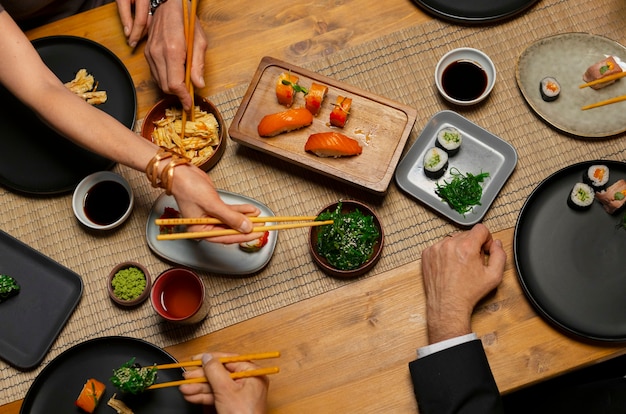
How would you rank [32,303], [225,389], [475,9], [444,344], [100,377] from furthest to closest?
1. [475,9]
2. [32,303]
3. [100,377]
4. [444,344]
5. [225,389]

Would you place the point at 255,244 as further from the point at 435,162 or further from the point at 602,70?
the point at 602,70

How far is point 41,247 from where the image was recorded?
7.21 ft

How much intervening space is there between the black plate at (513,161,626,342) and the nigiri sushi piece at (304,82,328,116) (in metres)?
0.88

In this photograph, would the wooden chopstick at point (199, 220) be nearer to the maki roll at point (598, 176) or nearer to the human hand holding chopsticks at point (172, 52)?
the human hand holding chopsticks at point (172, 52)

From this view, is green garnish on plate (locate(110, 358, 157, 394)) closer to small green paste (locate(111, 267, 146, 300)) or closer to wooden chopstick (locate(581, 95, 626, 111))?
small green paste (locate(111, 267, 146, 300))

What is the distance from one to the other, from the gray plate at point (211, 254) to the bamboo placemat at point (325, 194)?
0.06 meters

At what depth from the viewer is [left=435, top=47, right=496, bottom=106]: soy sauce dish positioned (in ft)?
7.16

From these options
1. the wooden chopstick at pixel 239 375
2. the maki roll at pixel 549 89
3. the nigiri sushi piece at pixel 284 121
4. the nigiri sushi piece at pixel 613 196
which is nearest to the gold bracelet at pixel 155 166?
the nigiri sushi piece at pixel 284 121

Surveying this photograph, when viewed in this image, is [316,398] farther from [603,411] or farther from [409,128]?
[603,411]

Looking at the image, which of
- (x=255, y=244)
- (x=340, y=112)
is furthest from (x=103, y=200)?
(x=340, y=112)

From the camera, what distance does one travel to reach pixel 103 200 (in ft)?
7.06

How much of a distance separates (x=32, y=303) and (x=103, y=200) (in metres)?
0.48

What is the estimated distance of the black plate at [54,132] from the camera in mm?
2191

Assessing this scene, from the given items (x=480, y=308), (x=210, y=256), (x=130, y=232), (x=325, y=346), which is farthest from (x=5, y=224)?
(x=480, y=308)
